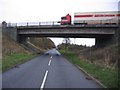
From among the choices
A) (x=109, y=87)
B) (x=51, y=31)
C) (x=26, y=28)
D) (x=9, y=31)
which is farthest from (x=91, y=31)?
(x=109, y=87)

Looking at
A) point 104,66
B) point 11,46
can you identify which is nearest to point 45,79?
point 104,66

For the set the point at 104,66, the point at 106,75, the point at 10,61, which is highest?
the point at 106,75

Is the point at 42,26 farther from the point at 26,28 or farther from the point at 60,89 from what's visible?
the point at 60,89

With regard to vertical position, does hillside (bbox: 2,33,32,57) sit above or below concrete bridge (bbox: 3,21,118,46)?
below

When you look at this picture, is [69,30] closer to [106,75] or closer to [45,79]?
[106,75]

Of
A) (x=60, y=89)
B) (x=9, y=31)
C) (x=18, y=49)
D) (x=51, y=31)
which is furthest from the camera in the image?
(x=9, y=31)

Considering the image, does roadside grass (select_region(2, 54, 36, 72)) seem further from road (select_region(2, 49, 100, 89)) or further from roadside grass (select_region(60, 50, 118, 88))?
roadside grass (select_region(60, 50, 118, 88))

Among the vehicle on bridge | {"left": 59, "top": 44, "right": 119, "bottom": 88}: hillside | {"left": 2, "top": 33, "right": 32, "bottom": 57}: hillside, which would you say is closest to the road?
{"left": 59, "top": 44, "right": 119, "bottom": 88}: hillside

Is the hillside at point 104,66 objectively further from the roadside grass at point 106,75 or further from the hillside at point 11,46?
the hillside at point 11,46

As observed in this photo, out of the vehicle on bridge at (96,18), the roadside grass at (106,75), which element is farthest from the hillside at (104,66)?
the vehicle on bridge at (96,18)

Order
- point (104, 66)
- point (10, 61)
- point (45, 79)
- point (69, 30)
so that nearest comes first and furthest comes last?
point (45, 79) < point (104, 66) < point (10, 61) < point (69, 30)

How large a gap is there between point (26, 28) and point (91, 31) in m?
15.1

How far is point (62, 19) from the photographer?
6191 centimetres

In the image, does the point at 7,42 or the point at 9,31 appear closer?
the point at 7,42
